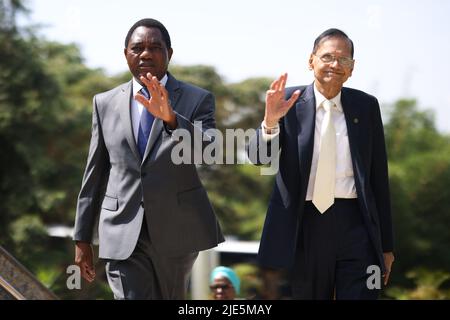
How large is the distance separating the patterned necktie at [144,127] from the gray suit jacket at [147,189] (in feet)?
0.19

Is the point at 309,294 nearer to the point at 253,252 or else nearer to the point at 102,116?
the point at 102,116

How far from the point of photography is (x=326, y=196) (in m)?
5.46

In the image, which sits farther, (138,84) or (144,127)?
(138,84)

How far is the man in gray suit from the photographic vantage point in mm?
5457

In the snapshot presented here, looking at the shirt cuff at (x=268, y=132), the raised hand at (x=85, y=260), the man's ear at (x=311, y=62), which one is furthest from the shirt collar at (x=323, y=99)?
the raised hand at (x=85, y=260)

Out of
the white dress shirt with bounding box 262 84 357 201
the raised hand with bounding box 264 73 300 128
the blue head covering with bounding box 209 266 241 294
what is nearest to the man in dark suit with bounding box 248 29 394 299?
the white dress shirt with bounding box 262 84 357 201

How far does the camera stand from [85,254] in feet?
19.0

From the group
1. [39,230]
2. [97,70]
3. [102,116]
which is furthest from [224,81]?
[102,116]

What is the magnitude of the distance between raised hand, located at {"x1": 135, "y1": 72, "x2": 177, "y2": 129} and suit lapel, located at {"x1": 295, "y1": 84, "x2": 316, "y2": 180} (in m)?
0.89

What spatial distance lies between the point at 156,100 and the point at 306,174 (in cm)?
107

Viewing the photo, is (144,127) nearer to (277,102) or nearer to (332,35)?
(277,102)

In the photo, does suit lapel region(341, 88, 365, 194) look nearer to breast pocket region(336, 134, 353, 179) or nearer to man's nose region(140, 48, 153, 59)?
breast pocket region(336, 134, 353, 179)

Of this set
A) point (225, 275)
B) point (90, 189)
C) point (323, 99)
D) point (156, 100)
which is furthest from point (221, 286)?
point (156, 100)

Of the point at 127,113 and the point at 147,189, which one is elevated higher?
the point at 127,113
